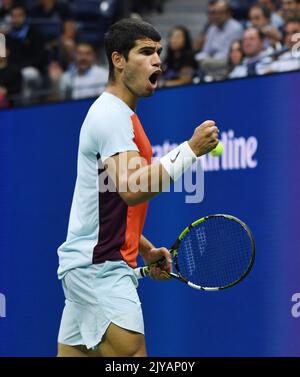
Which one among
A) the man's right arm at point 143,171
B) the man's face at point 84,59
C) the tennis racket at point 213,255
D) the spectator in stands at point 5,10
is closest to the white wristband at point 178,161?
the man's right arm at point 143,171

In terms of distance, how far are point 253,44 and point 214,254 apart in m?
2.88

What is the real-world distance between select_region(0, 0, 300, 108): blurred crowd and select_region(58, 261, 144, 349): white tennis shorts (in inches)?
100

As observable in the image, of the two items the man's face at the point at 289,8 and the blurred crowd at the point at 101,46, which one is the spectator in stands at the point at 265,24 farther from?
the man's face at the point at 289,8

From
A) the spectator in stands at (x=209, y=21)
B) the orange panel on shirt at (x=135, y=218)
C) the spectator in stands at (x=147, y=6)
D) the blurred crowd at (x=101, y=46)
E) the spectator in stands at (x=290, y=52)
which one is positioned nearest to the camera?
the orange panel on shirt at (x=135, y=218)

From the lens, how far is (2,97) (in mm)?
8945

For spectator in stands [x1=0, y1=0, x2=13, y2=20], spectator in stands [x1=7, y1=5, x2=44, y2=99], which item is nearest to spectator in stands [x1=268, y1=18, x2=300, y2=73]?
spectator in stands [x1=7, y1=5, x2=44, y2=99]

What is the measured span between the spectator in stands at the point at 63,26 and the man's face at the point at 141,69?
21.9ft

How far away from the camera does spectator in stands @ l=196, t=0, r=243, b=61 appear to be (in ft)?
31.0

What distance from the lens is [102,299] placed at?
14.5 ft

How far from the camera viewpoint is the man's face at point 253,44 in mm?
7805

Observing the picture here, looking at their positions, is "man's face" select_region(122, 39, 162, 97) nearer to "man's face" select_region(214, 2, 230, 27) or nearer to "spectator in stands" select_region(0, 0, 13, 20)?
"man's face" select_region(214, 2, 230, 27)

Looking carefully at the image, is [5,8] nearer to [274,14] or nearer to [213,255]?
[274,14]

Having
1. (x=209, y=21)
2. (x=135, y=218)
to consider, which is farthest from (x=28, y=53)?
(x=135, y=218)

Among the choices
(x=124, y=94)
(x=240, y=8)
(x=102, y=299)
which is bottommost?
(x=102, y=299)
